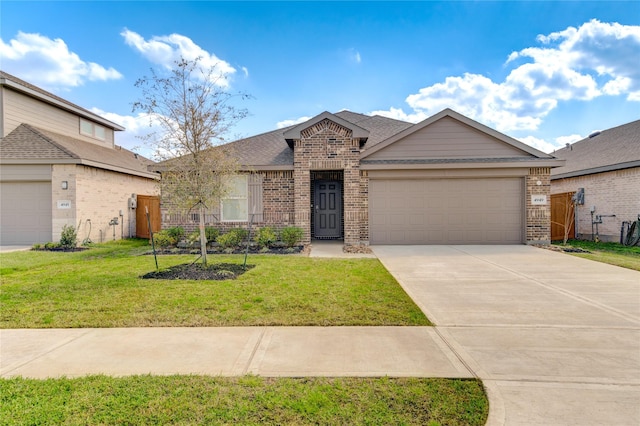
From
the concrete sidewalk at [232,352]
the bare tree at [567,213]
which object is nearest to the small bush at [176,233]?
the concrete sidewalk at [232,352]

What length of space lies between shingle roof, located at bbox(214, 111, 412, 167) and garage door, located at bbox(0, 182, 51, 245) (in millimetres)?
7907

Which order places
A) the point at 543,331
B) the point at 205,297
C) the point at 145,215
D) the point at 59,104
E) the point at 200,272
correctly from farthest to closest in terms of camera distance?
the point at 145,215 → the point at 59,104 → the point at 200,272 → the point at 205,297 → the point at 543,331

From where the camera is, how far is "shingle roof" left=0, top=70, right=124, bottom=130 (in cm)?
1310

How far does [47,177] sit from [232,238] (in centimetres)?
798

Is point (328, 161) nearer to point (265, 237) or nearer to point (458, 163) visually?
point (265, 237)

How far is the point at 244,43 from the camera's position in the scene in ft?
43.4

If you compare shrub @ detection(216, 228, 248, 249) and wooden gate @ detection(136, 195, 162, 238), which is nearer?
shrub @ detection(216, 228, 248, 249)

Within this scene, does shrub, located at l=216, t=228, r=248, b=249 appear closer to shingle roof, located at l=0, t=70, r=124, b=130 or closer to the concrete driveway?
the concrete driveway

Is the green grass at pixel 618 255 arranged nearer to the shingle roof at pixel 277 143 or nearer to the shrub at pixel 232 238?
the shingle roof at pixel 277 143

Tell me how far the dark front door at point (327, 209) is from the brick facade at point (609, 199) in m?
10.7

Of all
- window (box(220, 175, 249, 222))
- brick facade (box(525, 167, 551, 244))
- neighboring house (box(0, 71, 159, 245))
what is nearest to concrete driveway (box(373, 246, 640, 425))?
brick facade (box(525, 167, 551, 244))

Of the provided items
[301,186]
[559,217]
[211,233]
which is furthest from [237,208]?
[559,217]

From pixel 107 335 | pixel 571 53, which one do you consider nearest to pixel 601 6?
pixel 571 53

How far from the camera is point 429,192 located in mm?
11758
